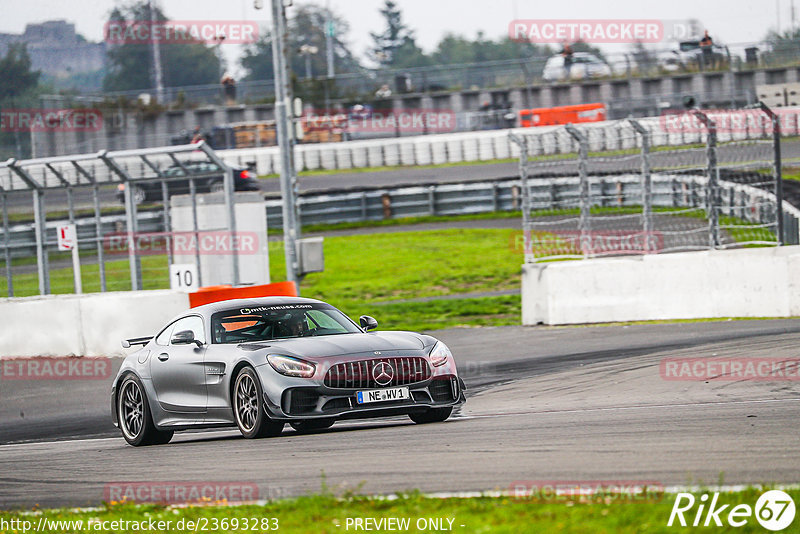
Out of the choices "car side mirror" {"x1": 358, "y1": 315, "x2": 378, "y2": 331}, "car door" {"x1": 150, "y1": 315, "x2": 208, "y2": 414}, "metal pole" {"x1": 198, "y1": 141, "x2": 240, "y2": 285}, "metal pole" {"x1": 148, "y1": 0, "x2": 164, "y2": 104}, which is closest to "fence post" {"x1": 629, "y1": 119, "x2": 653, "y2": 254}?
"metal pole" {"x1": 198, "y1": 141, "x2": 240, "y2": 285}

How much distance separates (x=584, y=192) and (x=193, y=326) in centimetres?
830

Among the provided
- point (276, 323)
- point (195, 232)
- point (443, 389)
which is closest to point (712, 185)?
point (195, 232)

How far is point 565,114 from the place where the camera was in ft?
136

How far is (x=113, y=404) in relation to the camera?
10.9 metres

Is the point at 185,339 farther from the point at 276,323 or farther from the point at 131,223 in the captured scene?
the point at 131,223

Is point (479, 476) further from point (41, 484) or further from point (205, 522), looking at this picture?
point (41, 484)

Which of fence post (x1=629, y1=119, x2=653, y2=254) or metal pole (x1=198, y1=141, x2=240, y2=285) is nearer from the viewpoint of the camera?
fence post (x1=629, y1=119, x2=653, y2=254)

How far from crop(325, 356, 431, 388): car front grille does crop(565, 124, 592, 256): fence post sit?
814 centimetres

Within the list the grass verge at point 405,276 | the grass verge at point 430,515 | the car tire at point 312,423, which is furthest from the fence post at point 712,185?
the grass verge at point 430,515

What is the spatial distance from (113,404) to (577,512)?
21.8ft

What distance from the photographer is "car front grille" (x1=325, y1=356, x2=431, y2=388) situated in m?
8.94

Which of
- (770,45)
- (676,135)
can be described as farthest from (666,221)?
(770,45)

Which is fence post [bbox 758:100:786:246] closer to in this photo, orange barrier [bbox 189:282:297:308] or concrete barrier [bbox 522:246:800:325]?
concrete barrier [bbox 522:246:800:325]

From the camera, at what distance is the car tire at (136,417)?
10398 millimetres
